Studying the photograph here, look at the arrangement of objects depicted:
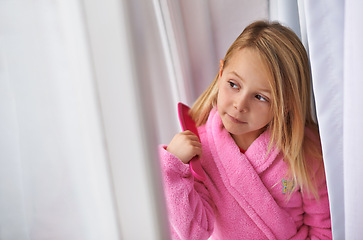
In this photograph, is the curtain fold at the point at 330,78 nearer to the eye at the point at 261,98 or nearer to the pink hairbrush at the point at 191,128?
the eye at the point at 261,98

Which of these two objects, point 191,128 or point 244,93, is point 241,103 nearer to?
point 244,93

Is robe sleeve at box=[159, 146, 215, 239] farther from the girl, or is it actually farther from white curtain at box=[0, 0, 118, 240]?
white curtain at box=[0, 0, 118, 240]

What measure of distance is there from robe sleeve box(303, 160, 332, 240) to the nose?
9.6 inches

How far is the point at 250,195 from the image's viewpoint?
73 centimetres

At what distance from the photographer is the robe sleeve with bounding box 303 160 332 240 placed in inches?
29.5

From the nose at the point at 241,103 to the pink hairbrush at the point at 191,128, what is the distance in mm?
129

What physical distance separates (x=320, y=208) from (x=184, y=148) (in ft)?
1.09

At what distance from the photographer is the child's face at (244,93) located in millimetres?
629

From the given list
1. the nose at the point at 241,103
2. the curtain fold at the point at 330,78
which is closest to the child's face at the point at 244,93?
the nose at the point at 241,103

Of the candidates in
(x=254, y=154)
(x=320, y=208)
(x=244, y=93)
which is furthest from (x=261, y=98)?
(x=320, y=208)

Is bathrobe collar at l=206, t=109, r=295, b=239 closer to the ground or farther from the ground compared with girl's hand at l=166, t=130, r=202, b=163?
closer to the ground

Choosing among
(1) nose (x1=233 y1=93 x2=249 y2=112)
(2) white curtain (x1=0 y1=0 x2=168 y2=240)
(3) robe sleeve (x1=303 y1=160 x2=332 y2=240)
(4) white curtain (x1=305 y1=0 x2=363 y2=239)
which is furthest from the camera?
(3) robe sleeve (x1=303 y1=160 x2=332 y2=240)

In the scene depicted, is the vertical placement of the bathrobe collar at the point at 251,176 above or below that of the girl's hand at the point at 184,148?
below

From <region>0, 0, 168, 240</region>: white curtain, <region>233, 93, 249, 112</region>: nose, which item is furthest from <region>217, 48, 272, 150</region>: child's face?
<region>0, 0, 168, 240</region>: white curtain
